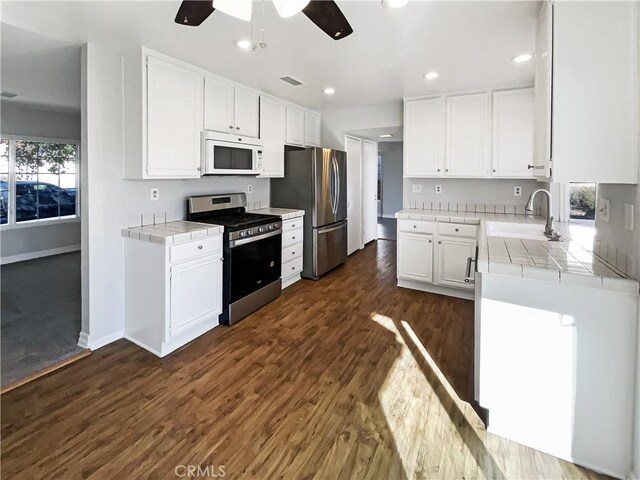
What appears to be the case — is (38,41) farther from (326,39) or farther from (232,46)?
(326,39)

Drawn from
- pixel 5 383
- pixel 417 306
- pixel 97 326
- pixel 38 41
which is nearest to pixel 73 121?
pixel 38 41

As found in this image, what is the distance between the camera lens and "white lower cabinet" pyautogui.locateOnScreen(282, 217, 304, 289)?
4.10 m

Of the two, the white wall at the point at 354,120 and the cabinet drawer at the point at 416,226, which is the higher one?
the white wall at the point at 354,120

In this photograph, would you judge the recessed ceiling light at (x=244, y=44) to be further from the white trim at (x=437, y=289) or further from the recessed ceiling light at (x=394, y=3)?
the white trim at (x=437, y=289)

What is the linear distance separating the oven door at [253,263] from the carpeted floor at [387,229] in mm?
4298

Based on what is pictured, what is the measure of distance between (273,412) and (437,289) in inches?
105

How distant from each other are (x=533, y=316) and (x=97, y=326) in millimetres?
3069

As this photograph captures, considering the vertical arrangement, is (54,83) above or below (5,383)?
above

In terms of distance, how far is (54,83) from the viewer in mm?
3803

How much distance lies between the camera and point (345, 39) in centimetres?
253

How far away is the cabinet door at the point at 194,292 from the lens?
2670 millimetres

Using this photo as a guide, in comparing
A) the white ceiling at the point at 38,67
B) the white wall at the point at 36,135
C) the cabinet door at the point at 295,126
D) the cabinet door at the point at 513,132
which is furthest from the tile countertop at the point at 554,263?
the white wall at the point at 36,135

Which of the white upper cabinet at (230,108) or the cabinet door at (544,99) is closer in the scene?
the cabinet door at (544,99)

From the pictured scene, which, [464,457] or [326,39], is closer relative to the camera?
[464,457]
